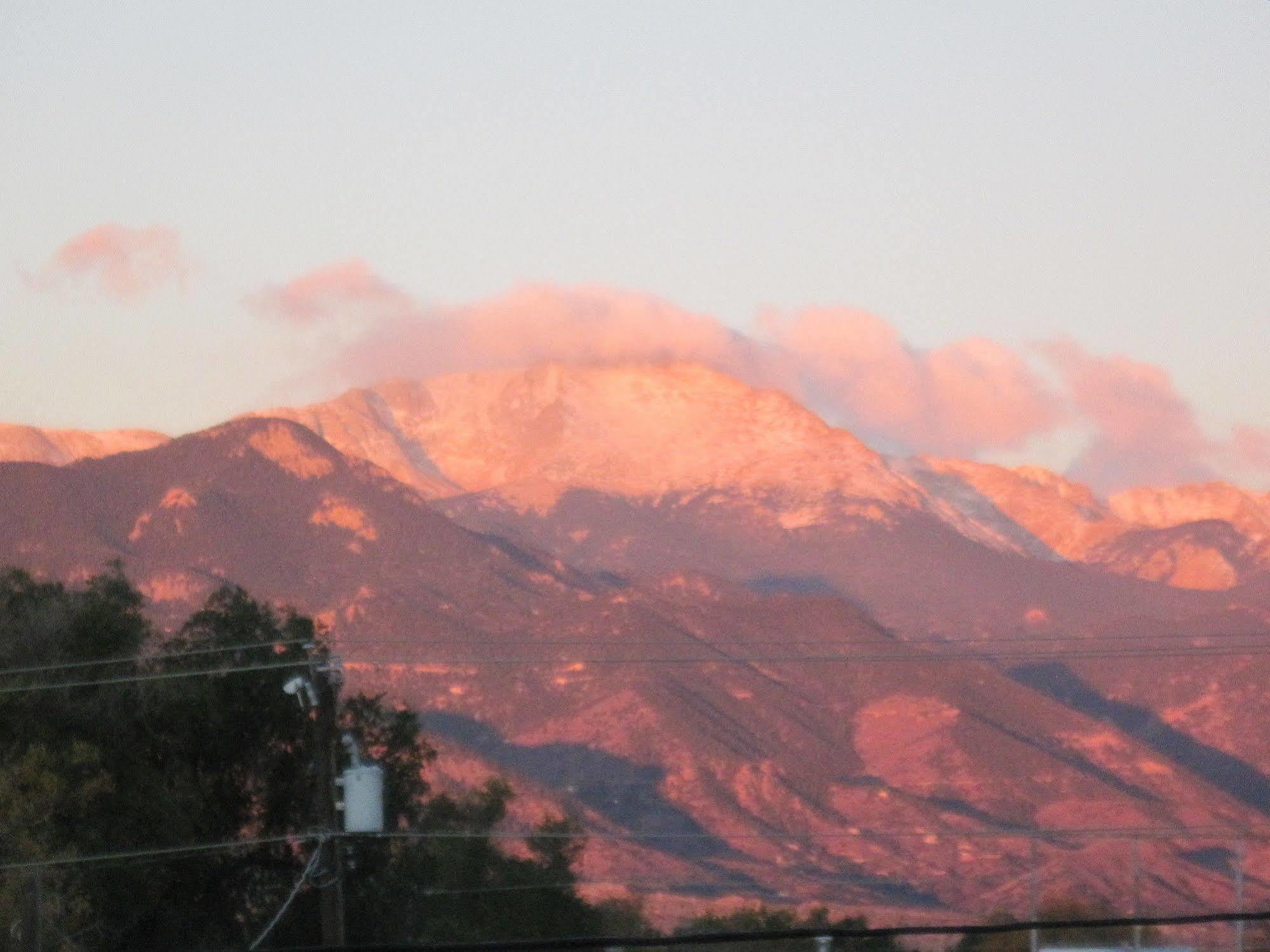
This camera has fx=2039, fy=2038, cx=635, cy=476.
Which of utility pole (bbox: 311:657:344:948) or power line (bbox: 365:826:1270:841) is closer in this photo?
utility pole (bbox: 311:657:344:948)

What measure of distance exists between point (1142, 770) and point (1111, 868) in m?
72.9

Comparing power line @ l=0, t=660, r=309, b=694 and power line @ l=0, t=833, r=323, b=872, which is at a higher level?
power line @ l=0, t=660, r=309, b=694

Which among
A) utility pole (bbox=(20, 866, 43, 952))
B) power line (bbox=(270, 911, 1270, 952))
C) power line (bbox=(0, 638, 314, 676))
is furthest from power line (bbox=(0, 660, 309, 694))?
power line (bbox=(270, 911, 1270, 952))

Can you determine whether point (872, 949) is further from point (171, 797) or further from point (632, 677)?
point (632, 677)

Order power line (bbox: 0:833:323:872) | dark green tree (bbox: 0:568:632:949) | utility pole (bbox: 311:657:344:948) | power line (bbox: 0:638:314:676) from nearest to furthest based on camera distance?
1. utility pole (bbox: 311:657:344:948)
2. power line (bbox: 0:833:323:872)
3. dark green tree (bbox: 0:568:632:949)
4. power line (bbox: 0:638:314:676)

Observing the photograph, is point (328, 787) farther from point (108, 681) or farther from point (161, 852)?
point (108, 681)

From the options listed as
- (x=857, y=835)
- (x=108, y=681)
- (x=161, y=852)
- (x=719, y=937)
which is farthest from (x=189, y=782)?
(x=719, y=937)

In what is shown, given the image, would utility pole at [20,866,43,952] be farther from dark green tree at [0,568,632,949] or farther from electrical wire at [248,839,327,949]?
dark green tree at [0,568,632,949]

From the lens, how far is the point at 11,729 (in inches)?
1656

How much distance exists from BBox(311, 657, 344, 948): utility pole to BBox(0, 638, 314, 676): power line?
7913 millimetres

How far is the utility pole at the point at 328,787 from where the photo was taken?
3098 cm

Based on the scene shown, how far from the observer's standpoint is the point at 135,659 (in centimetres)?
4572

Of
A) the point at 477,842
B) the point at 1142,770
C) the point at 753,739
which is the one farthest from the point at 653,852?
the point at 477,842

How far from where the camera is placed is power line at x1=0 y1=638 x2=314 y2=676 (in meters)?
42.0
